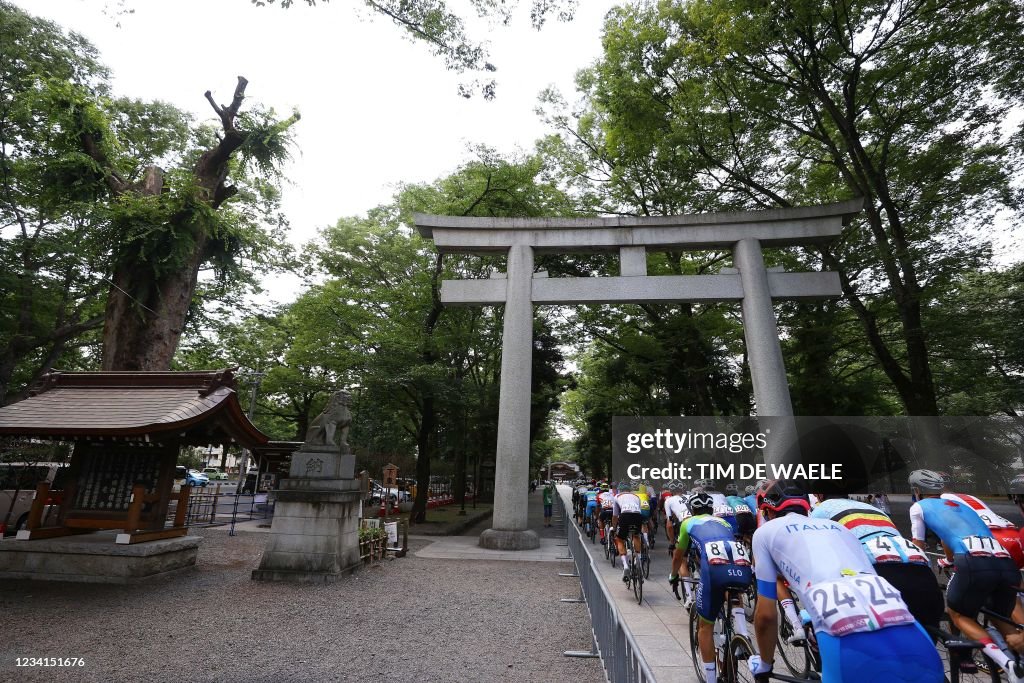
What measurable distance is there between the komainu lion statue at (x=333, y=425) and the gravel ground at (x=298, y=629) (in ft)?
8.30

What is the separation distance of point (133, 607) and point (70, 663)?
219cm

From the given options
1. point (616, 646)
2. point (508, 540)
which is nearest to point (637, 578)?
point (616, 646)

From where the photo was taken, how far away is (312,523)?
8633 mm

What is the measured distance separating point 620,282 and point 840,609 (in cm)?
1071

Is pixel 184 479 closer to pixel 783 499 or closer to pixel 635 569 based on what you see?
pixel 635 569

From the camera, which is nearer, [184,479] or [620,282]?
[620,282]

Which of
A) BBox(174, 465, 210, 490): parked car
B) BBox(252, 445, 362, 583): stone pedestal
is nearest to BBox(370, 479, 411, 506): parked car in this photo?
BBox(174, 465, 210, 490): parked car

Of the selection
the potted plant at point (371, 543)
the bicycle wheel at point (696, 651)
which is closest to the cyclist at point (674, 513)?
the bicycle wheel at point (696, 651)

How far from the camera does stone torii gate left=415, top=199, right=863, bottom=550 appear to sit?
471 inches

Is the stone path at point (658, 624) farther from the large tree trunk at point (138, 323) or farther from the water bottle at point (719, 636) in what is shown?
the large tree trunk at point (138, 323)

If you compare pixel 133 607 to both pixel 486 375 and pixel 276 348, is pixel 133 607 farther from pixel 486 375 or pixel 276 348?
pixel 276 348

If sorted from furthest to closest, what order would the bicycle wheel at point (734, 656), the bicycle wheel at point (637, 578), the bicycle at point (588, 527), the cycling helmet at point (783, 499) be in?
the bicycle at point (588, 527)
the bicycle wheel at point (637, 578)
the cycling helmet at point (783, 499)
the bicycle wheel at point (734, 656)

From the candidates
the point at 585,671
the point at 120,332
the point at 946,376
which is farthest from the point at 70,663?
the point at 946,376

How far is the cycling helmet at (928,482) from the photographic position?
465 cm
